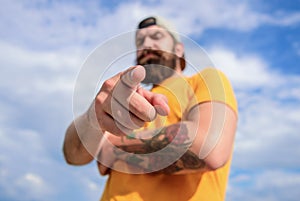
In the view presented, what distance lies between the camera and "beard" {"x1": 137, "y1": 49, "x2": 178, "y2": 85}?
348 centimetres

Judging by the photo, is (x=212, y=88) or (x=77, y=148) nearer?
(x=212, y=88)

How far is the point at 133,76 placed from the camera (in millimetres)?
1447

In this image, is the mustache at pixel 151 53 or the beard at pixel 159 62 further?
the mustache at pixel 151 53

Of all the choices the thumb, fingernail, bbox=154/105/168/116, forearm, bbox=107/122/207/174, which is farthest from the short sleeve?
the thumb

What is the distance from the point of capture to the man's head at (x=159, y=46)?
371 cm

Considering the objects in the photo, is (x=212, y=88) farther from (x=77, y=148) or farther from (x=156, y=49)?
(x=77, y=148)

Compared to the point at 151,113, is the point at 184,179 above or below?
above

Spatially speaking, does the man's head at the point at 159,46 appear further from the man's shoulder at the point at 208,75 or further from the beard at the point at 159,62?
the man's shoulder at the point at 208,75

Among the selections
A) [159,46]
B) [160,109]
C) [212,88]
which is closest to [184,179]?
[212,88]

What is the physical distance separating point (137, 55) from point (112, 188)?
1.46m

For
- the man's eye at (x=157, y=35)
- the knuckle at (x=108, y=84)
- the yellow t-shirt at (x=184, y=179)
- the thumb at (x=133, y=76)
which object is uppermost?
the man's eye at (x=157, y=35)

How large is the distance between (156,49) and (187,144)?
1371mm

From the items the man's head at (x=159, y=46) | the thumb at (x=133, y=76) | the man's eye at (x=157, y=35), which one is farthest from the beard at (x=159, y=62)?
the thumb at (x=133, y=76)

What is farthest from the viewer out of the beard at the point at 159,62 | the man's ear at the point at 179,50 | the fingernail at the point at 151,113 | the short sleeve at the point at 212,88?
the man's ear at the point at 179,50
